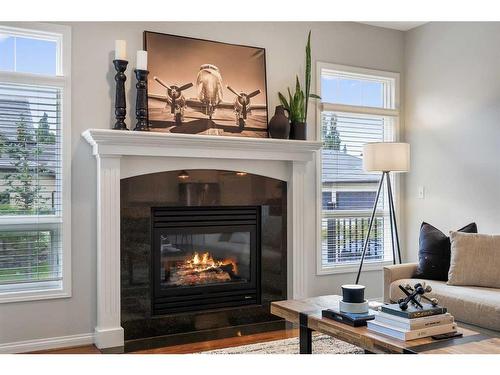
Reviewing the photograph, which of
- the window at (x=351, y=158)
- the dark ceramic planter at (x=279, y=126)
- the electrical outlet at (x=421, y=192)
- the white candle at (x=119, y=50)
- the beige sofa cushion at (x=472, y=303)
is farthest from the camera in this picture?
the electrical outlet at (x=421, y=192)

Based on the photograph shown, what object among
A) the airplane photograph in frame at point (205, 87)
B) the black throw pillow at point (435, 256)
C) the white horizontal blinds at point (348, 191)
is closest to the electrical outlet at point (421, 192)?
the white horizontal blinds at point (348, 191)

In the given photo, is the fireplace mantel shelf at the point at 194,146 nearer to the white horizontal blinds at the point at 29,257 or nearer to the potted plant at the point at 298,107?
the potted plant at the point at 298,107

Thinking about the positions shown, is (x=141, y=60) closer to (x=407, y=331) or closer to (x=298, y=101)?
(x=298, y=101)

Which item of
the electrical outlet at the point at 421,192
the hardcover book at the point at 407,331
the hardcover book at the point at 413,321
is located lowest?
the hardcover book at the point at 407,331

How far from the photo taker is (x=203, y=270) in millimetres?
4184

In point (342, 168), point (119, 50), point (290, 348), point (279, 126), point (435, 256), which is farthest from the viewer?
point (342, 168)

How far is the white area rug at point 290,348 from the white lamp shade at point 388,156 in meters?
1.58

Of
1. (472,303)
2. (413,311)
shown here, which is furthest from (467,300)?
(413,311)

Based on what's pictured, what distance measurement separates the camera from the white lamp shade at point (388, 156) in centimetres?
442

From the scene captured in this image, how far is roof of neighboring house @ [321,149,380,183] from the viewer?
4.85 m

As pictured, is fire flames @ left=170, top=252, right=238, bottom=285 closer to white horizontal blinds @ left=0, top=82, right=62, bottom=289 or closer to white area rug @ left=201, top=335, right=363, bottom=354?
white area rug @ left=201, top=335, right=363, bottom=354

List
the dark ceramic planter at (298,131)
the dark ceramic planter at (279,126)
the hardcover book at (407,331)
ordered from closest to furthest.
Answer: the hardcover book at (407,331) < the dark ceramic planter at (279,126) < the dark ceramic planter at (298,131)

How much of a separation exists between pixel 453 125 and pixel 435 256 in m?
1.41
